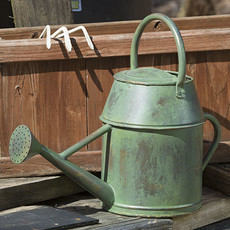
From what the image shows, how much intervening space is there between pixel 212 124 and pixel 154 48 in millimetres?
432

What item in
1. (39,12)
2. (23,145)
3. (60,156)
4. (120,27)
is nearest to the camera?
(23,145)

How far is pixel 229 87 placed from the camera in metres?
2.92

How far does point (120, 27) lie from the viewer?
3.27m

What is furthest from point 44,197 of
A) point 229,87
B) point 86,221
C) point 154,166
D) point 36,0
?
point 36,0

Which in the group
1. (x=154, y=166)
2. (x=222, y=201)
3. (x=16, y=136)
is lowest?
(x=222, y=201)

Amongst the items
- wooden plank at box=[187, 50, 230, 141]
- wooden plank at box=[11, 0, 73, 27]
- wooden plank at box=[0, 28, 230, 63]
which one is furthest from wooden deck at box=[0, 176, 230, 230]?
wooden plank at box=[11, 0, 73, 27]

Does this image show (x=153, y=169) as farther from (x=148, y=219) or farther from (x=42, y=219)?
(x=42, y=219)

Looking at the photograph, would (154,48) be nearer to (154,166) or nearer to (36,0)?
(154,166)

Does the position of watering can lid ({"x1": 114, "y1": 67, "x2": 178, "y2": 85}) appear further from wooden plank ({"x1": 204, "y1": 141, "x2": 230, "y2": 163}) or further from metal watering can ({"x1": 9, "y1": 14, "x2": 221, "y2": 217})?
wooden plank ({"x1": 204, "y1": 141, "x2": 230, "y2": 163})

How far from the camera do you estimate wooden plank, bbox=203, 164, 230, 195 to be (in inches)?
113

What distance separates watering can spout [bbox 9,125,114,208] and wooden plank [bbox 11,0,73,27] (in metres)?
1.11

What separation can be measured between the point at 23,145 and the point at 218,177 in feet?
3.30

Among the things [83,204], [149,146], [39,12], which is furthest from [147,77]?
[39,12]

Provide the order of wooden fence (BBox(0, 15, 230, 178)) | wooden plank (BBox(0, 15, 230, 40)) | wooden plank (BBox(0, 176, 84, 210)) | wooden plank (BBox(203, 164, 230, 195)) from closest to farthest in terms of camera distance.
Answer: wooden plank (BBox(0, 176, 84, 210)) < wooden fence (BBox(0, 15, 230, 178)) < wooden plank (BBox(203, 164, 230, 195)) < wooden plank (BBox(0, 15, 230, 40))
